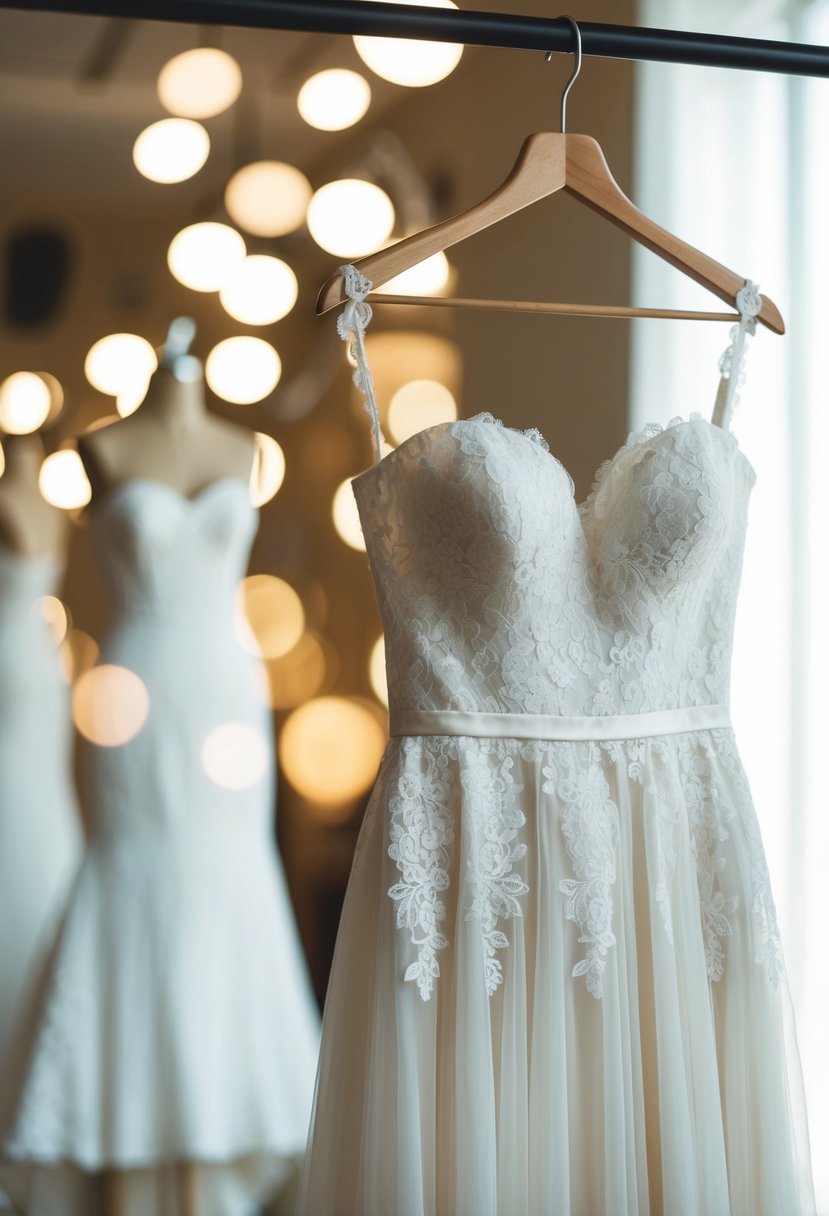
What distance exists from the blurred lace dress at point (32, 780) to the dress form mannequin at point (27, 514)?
30 mm

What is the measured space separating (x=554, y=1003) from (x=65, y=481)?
139cm

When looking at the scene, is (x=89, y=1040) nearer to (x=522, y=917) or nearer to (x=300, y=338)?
(x=522, y=917)

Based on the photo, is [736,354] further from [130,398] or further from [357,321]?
[130,398]

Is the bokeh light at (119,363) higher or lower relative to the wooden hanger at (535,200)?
higher

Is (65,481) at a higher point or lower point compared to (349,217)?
lower

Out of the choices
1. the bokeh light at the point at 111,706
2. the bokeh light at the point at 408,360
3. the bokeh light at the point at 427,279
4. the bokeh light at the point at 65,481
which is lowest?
the bokeh light at the point at 111,706

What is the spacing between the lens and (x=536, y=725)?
1221mm

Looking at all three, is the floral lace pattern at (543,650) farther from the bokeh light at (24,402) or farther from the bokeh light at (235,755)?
the bokeh light at (24,402)

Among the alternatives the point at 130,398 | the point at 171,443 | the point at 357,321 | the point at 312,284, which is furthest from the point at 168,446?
the point at 357,321

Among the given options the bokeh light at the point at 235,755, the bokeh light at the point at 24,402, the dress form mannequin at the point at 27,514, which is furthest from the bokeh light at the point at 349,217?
the bokeh light at the point at 235,755

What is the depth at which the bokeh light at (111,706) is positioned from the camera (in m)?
2.04

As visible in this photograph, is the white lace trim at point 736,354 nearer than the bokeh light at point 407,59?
Yes

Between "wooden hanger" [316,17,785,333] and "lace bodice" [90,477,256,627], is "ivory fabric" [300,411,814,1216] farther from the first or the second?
"lace bodice" [90,477,256,627]

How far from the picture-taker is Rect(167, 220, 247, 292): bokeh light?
2.24 metres
